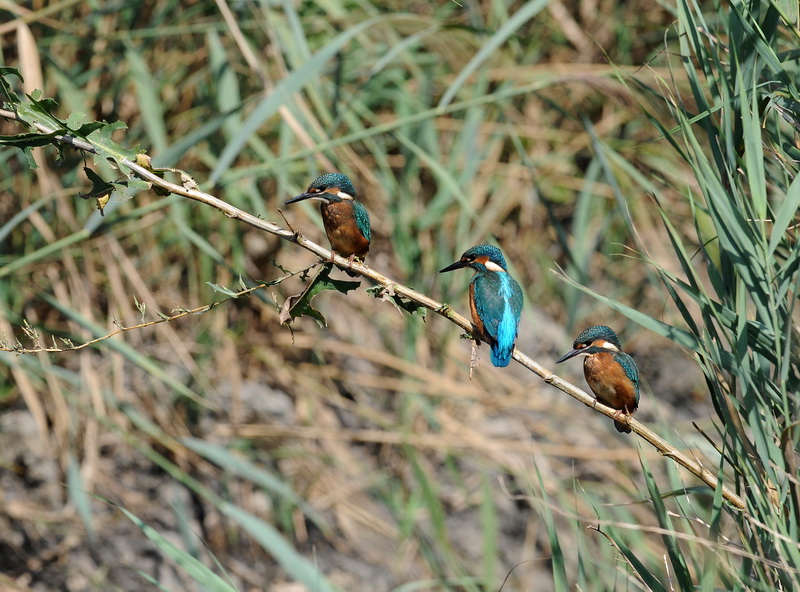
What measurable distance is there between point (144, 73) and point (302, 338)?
101 centimetres

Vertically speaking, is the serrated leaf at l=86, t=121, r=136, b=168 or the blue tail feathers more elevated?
the serrated leaf at l=86, t=121, r=136, b=168

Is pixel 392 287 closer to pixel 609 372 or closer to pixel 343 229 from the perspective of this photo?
pixel 343 229

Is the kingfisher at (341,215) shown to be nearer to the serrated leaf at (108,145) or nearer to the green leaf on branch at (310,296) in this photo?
the green leaf on branch at (310,296)

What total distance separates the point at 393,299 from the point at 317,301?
6.72 ft

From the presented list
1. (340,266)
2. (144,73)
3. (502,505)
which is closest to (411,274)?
(144,73)

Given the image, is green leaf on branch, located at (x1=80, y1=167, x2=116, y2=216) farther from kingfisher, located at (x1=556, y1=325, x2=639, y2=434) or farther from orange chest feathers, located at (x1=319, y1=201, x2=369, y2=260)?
kingfisher, located at (x1=556, y1=325, x2=639, y2=434)

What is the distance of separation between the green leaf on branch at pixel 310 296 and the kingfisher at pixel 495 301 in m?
0.25

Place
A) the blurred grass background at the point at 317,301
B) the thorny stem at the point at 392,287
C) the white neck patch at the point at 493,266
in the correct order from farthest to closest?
the blurred grass background at the point at 317,301 → the white neck patch at the point at 493,266 → the thorny stem at the point at 392,287

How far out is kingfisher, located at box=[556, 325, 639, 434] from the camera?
1.29 metres

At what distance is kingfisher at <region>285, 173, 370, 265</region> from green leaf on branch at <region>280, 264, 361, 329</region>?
134 mm

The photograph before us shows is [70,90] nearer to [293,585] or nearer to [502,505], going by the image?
[293,585]

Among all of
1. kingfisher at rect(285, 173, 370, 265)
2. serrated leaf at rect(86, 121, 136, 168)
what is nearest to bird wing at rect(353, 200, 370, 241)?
A: kingfisher at rect(285, 173, 370, 265)

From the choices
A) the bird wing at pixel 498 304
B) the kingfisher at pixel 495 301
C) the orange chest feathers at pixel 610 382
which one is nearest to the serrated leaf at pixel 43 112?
the kingfisher at pixel 495 301

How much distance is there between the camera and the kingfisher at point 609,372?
1.29 metres
